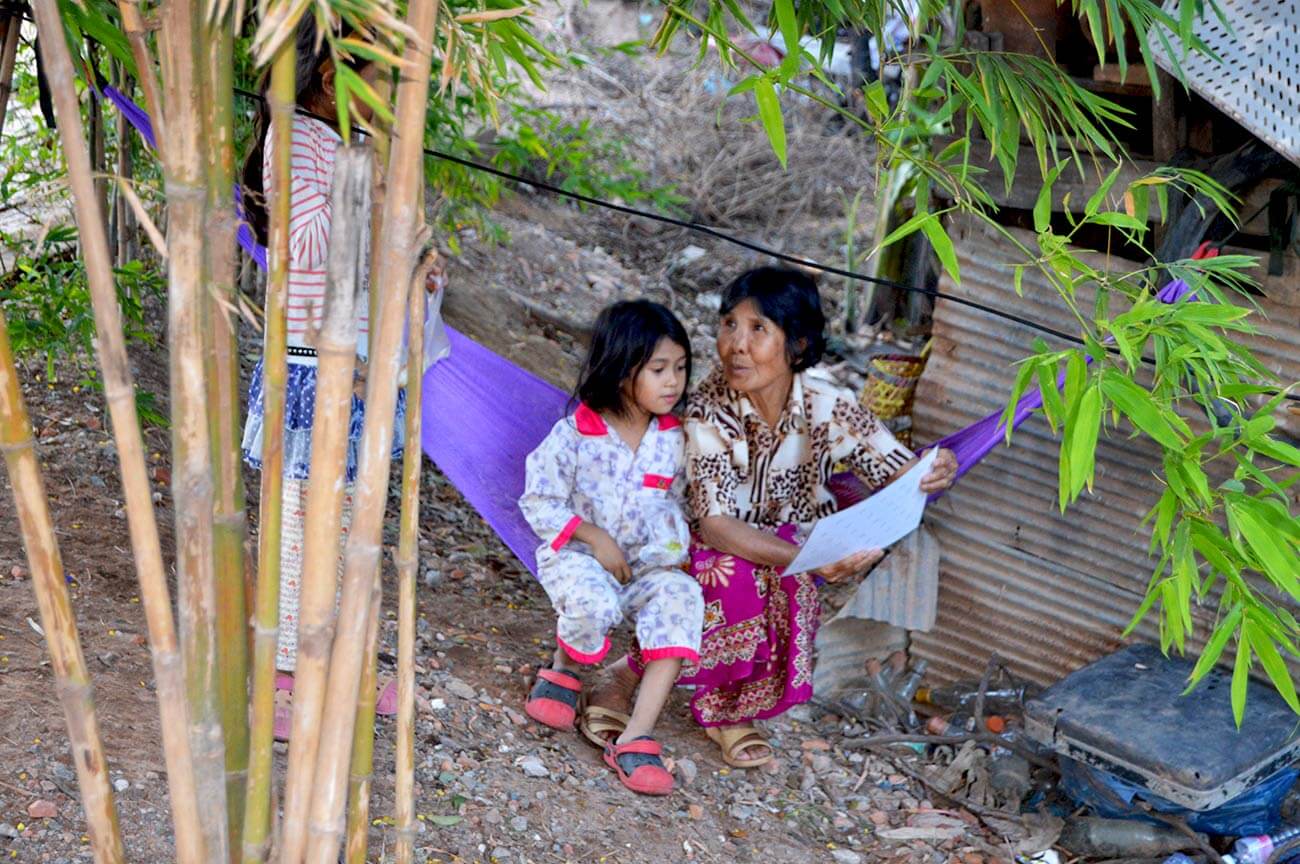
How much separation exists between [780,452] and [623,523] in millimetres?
377

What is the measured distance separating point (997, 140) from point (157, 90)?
1079 mm

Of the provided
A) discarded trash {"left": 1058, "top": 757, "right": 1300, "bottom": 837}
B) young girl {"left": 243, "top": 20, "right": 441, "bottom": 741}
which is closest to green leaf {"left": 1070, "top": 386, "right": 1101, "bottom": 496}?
young girl {"left": 243, "top": 20, "right": 441, "bottom": 741}

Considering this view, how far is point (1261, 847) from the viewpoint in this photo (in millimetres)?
2672

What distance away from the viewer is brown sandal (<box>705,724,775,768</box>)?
293 centimetres

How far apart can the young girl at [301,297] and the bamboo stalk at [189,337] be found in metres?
0.83

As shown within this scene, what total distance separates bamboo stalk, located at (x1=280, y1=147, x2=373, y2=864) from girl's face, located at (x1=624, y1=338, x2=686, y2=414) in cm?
148

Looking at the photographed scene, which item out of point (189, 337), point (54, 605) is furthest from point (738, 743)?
point (189, 337)

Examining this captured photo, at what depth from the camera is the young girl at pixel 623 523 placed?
277 centimetres

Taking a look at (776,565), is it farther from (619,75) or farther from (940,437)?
(619,75)

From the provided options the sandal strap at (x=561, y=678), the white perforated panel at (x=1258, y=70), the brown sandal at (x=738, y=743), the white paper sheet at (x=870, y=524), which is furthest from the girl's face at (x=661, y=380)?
the white perforated panel at (x=1258, y=70)

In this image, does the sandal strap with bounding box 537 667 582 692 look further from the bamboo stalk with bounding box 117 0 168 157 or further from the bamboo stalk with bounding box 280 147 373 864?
the bamboo stalk with bounding box 117 0 168 157

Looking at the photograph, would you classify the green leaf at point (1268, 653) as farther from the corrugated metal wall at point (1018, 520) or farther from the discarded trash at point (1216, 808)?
the corrugated metal wall at point (1018, 520)

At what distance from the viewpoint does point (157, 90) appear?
1271mm

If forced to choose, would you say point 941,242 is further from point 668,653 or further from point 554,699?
point 554,699
